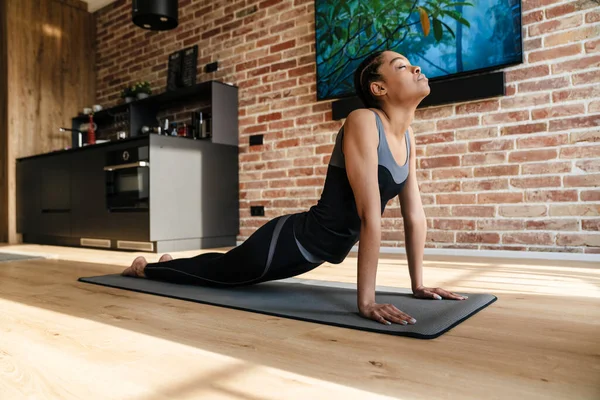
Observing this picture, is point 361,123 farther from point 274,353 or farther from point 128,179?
point 128,179

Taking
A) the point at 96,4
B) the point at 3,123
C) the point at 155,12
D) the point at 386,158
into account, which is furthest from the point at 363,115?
the point at 96,4

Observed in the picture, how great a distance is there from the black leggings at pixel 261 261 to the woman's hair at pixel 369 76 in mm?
442

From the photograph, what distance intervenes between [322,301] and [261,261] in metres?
0.23

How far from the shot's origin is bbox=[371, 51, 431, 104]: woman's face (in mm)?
1312

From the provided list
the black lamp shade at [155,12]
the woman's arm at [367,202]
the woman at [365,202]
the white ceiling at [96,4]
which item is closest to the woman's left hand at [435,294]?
the woman at [365,202]

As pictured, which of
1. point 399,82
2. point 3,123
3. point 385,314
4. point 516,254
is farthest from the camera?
point 3,123

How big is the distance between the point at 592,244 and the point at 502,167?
61cm

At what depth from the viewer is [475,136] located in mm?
2848

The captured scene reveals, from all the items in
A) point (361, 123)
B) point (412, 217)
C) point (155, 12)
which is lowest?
point (412, 217)

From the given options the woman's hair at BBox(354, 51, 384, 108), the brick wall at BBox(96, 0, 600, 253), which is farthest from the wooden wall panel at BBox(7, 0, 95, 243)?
the woman's hair at BBox(354, 51, 384, 108)

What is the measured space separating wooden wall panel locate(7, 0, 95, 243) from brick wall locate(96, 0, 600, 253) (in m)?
2.18

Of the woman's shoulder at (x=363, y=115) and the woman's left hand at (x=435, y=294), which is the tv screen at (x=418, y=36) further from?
the woman's left hand at (x=435, y=294)

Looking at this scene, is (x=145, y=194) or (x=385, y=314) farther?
(x=145, y=194)

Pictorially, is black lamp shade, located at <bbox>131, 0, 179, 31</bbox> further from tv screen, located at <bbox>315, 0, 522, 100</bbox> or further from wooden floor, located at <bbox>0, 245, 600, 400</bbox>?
wooden floor, located at <bbox>0, 245, 600, 400</bbox>
